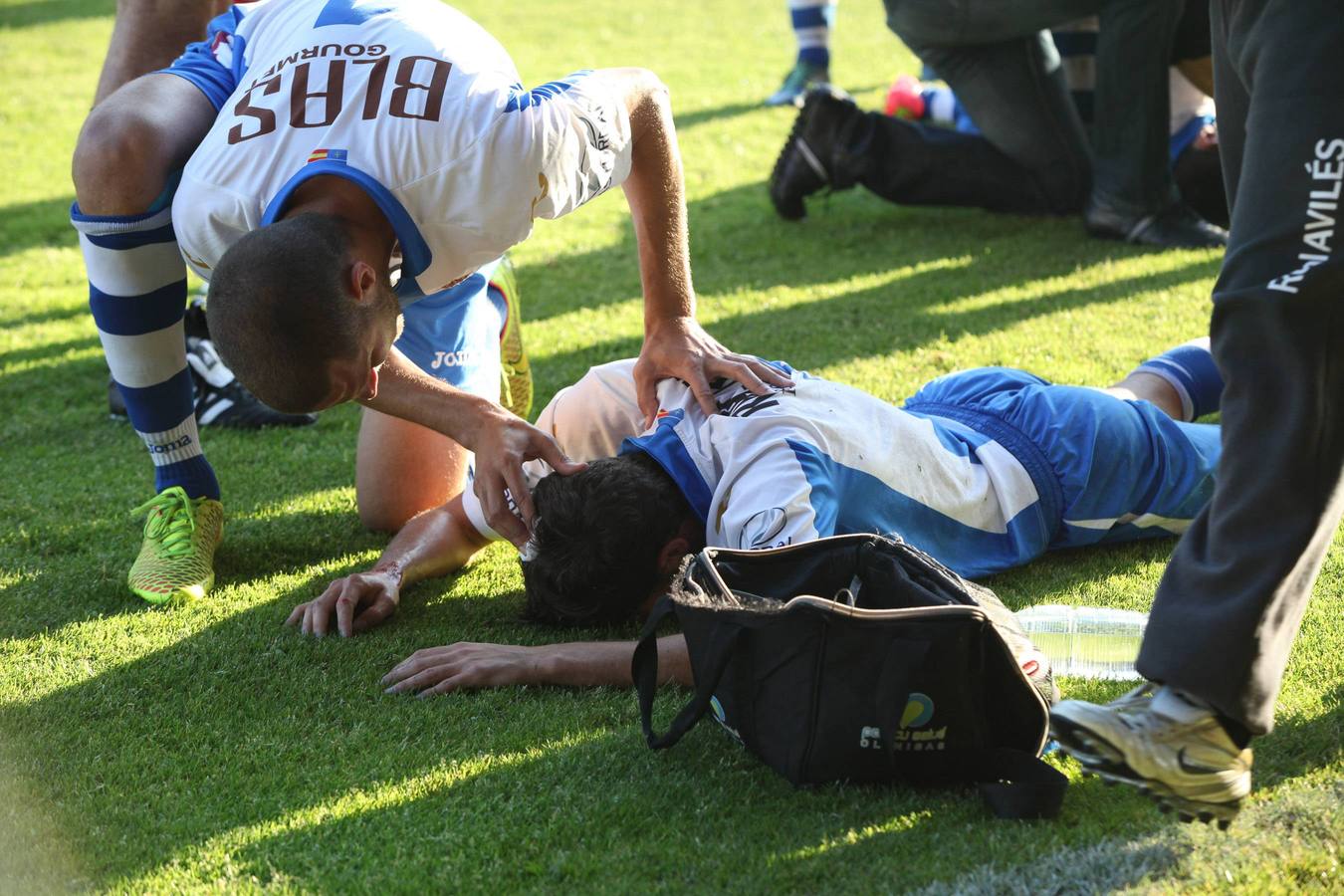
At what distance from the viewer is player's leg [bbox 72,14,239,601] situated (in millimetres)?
2641

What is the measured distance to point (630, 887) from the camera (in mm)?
1738

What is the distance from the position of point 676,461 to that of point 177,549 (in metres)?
1.12

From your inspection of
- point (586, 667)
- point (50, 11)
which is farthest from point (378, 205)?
point (50, 11)

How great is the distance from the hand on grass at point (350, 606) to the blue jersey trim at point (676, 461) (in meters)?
0.57

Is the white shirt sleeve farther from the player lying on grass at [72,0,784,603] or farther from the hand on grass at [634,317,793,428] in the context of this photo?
the hand on grass at [634,317,793,428]

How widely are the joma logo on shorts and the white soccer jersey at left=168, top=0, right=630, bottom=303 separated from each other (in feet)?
1.99

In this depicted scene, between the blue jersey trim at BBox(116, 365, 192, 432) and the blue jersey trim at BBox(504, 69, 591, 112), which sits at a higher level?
the blue jersey trim at BBox(504, 69, 591, 112)

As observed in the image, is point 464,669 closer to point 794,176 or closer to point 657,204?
point 657,204

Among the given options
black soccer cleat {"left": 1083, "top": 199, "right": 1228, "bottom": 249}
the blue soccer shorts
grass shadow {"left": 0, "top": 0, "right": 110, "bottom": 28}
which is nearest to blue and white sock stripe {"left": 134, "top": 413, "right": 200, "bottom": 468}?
the blue soccer shorts

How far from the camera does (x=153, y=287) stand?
2.81 metres

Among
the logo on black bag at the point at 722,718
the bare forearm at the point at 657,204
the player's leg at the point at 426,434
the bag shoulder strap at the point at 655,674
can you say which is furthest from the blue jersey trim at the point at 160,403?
the logo on black bag at the point at 722,718

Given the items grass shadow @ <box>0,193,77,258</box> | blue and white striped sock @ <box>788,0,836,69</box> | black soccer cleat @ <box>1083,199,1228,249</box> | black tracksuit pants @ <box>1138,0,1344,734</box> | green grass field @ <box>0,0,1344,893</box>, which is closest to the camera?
black tracksuit pants @ <box>1138,0,1344,734</box>

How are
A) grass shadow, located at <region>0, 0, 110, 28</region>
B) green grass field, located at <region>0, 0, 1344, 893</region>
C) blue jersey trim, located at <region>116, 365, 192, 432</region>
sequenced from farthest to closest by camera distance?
grass shadow, located at <region>0, 0, 110, 28</region>
blue jersey trim, located at <region>116, 365, 192, 432</region>
green grass field, located at <region>0, 0, 1344, 893</region>

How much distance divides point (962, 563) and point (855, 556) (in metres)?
0.54
